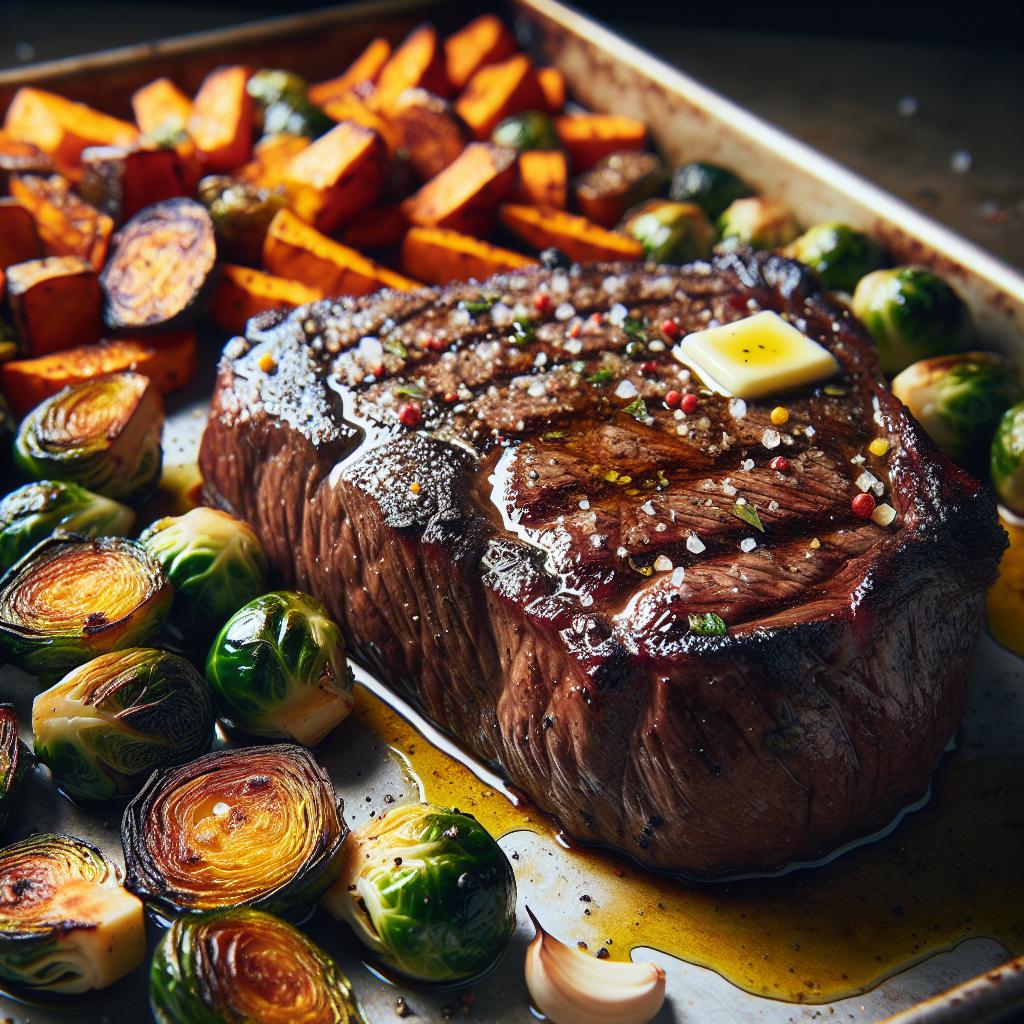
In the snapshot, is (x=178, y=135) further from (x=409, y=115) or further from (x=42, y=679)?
(x=42, y=679)

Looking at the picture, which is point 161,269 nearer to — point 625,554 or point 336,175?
point 336,175

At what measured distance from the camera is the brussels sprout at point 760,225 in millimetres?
6520

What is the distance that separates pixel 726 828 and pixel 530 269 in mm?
2759

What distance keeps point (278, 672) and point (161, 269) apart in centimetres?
275

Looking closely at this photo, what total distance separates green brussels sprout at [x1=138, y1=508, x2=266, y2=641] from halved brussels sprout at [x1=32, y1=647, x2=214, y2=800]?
0.47 metres

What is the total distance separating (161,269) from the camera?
19.8ft

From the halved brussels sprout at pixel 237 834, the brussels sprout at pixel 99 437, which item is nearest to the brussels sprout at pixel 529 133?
the brussels sprout at pixel 99 437

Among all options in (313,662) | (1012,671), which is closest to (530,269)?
(313,662)

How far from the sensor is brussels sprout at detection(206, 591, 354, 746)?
13.7 ft

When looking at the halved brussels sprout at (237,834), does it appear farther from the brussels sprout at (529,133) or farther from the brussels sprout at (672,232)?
the brussels sprout at (529,133)

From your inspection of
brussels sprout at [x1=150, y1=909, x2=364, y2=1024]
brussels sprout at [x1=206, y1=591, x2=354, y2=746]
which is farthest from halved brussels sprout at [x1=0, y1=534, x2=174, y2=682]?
brussels sprout at [x1=150, y1=909, x2=364, y2=1024]

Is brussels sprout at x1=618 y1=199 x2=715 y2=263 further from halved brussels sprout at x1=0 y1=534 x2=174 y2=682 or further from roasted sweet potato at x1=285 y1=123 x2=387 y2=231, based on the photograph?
halved brussels sprout at x1=0 y1=534 x2=174 y2=682

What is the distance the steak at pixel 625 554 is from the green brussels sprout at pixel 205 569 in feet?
0.82

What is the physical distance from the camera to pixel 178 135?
6.89 meters
